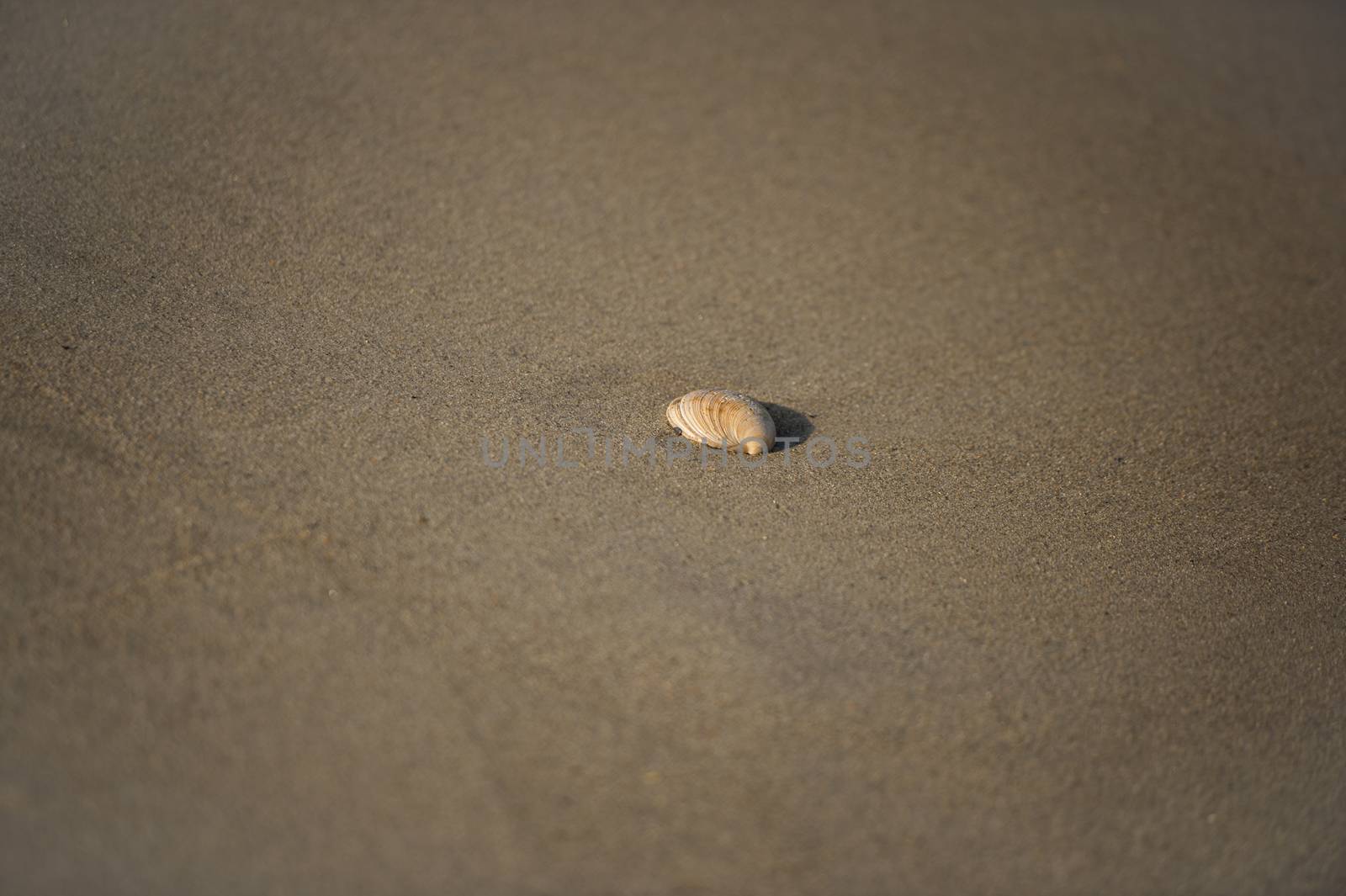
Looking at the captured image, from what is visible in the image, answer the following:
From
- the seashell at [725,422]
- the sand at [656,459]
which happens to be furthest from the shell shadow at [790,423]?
the seashell at [725,422]

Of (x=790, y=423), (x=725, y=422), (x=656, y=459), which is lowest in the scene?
(x=656, y=459)

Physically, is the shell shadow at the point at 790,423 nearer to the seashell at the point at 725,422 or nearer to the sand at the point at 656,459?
the sand at the point at 656,459

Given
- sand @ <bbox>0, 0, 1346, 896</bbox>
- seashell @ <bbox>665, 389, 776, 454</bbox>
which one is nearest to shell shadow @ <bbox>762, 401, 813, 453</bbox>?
sand @ <bbox>0, 0, 1346, 896</bbox>

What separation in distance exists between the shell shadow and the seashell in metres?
0.14

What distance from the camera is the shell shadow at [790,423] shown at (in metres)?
3.62

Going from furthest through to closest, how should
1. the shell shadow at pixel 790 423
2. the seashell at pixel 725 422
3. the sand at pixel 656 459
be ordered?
the shell shadow at pixel 790 423 → the seashell at pixel 725 422 → the sand at pixel 656 459

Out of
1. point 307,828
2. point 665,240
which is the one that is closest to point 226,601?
point 307,828

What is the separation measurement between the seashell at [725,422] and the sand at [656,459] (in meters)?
0.12

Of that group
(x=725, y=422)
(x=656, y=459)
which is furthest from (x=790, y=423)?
(x=656, y=459)

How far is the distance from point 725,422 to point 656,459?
255 millimetres

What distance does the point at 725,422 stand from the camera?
11.3 ft

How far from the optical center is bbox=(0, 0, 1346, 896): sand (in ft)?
7.96

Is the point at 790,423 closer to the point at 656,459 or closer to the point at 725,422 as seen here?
the point at 725,422

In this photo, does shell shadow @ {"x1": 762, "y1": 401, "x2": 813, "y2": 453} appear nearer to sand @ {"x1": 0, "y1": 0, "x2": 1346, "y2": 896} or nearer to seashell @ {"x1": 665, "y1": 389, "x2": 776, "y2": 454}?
sand @ {"x1": 0, "y1": 0, "x2": 1346, "y2": 896}
